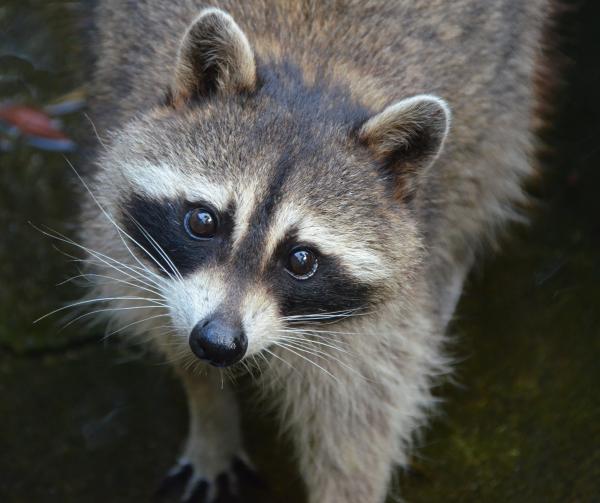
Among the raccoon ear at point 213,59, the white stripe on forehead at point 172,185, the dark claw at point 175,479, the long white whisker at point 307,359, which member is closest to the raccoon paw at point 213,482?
the dark claw at point 175,479

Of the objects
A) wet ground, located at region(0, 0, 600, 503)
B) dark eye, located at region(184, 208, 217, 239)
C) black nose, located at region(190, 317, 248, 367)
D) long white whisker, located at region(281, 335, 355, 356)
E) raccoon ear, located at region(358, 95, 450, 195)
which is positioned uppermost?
raccoon ear, located at region(358, 95, 450, 195)

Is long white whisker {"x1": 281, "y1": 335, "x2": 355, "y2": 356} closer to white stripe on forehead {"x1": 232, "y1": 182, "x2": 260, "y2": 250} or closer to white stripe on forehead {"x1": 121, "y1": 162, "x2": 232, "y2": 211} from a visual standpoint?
white stripe on forehead {"x1": 232, "y1": 182, "x2": 260, "y2": 250}

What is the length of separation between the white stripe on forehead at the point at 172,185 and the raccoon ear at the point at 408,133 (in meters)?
0.52

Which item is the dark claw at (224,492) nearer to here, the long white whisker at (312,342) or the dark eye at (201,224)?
the long white whisker at (312,342)

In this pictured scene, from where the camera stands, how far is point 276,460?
4359mm

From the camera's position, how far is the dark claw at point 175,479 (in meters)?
4.25

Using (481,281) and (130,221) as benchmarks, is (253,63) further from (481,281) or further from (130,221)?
(481,281)

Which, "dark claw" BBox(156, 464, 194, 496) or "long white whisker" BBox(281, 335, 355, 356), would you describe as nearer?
"long white whisker" BBox(281, 335, 355, 356)

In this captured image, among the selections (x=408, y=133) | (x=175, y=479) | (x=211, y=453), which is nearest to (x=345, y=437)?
(x=211, y=453)

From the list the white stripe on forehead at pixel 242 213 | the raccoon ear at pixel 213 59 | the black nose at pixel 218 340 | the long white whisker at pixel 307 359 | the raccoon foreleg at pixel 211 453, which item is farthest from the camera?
the raccoon foreleg at pixel 211 453

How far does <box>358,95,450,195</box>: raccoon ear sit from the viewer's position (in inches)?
126

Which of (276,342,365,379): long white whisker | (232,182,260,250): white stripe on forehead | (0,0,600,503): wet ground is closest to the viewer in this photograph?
(232,182,260,250): white stripe on forehead

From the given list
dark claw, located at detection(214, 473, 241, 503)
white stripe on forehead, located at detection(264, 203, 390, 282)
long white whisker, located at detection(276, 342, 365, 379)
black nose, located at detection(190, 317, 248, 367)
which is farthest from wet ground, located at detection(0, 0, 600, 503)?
black nose, located at detection(190, 317, 248, 367)

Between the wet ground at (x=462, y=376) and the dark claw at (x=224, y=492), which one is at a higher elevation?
the wet ground at (x=462, y=376)
